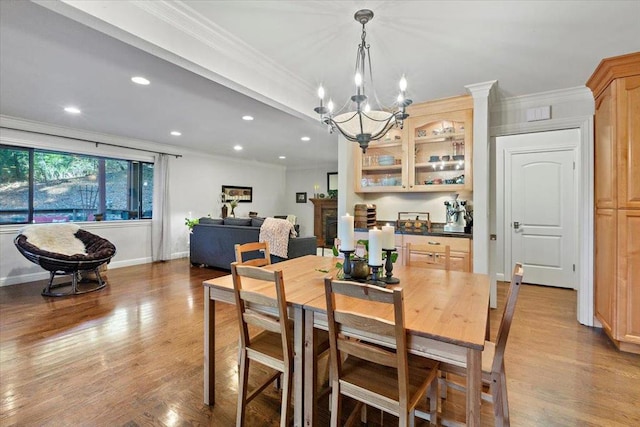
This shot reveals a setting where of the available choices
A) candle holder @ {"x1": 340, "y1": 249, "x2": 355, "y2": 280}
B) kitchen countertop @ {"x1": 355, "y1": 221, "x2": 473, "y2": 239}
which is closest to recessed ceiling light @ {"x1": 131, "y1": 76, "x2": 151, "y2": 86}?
candle holder @ {"x1": 340, "y1": 249, "x2": 355, "y2": 280}

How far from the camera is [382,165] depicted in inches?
155

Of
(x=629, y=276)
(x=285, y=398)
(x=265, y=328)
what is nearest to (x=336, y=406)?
(x=285, y=398)

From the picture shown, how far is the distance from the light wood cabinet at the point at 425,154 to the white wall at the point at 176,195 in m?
4.57

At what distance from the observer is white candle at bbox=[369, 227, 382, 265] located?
1632 millimetres

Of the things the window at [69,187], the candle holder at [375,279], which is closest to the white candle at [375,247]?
the candle holder at [375,279]

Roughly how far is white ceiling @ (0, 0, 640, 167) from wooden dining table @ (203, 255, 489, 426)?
1611 millimetres

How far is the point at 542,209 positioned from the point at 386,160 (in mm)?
2607

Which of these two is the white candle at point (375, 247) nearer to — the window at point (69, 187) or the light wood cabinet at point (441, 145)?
the light wood cabinet at point (441, 145)

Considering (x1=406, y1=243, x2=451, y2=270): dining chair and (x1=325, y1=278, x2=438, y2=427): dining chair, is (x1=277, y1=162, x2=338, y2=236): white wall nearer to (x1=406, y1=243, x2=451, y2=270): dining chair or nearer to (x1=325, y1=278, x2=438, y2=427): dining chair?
(x1=406, y1=243, x2=451, y2=270): dining chair

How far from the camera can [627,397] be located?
1920mm

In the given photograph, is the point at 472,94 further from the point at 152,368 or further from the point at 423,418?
the point at 152,368

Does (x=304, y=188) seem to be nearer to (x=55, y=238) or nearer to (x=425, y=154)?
(x=425, y=154)

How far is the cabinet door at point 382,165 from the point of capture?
150 inches

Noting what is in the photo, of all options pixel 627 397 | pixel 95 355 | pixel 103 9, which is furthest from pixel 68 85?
pixel 627 397
